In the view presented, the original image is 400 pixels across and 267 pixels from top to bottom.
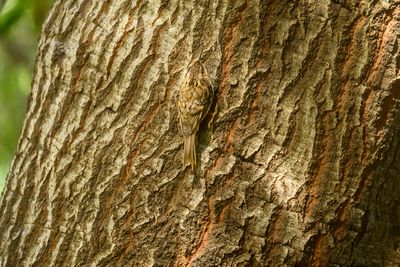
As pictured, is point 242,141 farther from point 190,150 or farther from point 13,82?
point 13,82

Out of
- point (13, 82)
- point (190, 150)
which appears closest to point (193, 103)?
point (190, 150)

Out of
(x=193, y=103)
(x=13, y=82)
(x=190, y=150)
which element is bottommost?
(x=190, y=150)

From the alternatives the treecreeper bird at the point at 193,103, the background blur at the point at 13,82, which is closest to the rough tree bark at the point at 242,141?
the treecreeper bird at the point at 193,103

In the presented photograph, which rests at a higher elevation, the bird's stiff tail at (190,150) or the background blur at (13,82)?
the background blur at (13,82)

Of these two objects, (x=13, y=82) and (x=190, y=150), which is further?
(x=13, y=82)

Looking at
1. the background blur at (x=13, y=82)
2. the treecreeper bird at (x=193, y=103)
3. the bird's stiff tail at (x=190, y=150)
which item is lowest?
the bird's stiff tail at (x=190, y=150)

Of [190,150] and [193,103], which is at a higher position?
[193,103]

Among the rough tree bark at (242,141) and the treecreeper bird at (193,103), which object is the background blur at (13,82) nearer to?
the rough tree bark at (242,141)
